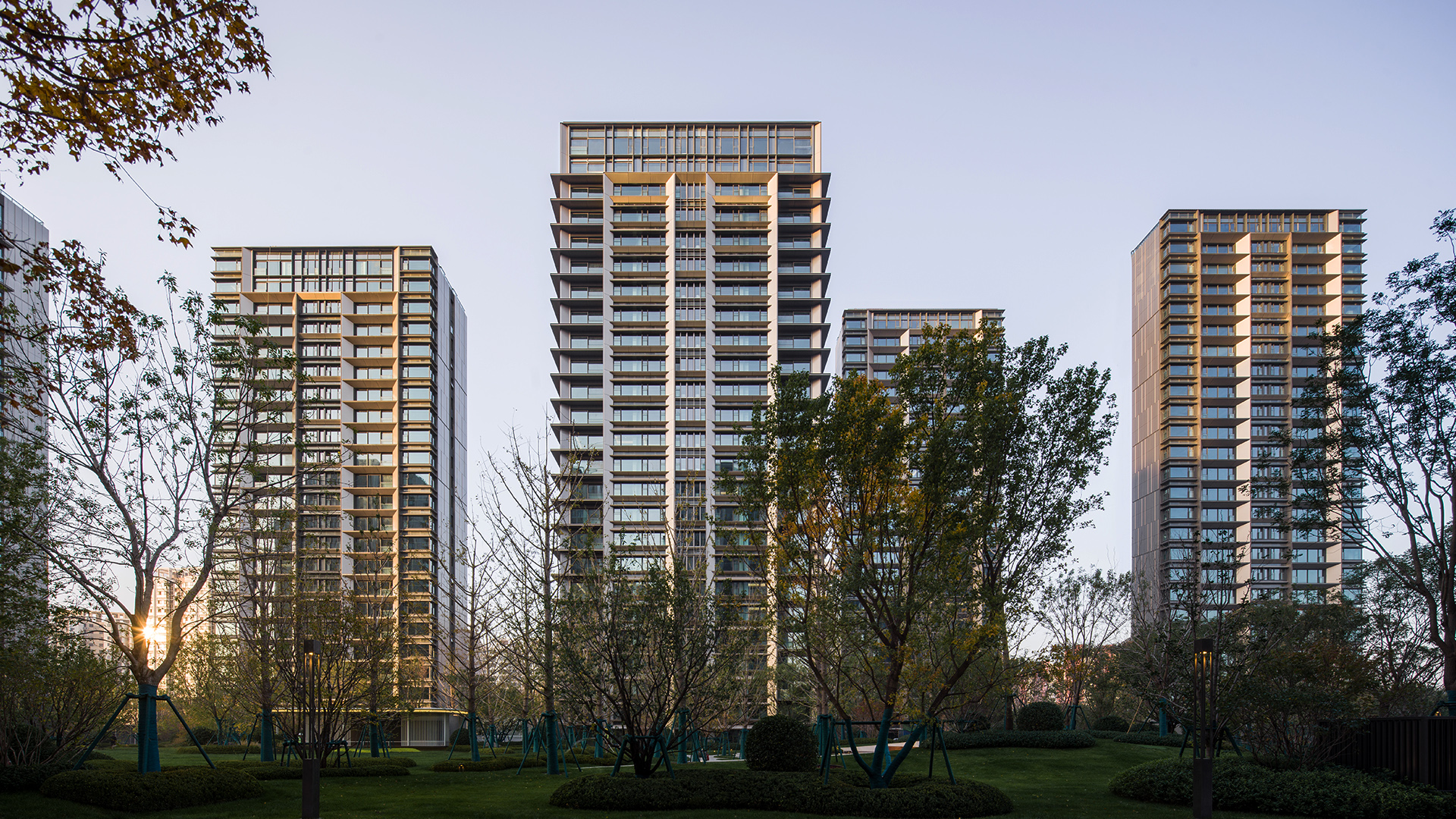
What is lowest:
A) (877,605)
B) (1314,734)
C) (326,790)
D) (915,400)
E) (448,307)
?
(326,790)

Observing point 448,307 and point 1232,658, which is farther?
point 448,307

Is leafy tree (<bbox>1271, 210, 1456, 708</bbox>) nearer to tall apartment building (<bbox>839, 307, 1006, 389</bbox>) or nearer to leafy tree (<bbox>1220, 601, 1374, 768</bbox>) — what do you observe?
leafy tree (<bbox>1220, 601, 1374, 768</bbox>)

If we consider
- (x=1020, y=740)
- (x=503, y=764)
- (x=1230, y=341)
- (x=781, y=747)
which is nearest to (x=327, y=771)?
(x=503, y=764)

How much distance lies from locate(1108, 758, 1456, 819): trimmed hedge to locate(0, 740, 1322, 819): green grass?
0.74 meters

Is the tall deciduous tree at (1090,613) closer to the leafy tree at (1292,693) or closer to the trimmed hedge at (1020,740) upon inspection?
the trimmed hedge at (1020,740)

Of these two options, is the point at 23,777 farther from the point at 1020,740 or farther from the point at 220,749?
the point at 220,749

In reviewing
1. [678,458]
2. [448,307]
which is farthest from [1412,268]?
[448,307]

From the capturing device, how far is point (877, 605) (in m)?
20.9

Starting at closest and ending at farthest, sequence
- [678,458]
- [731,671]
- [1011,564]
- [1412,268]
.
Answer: [1011,564]
[1412,268]
[731,671]
[678,458]

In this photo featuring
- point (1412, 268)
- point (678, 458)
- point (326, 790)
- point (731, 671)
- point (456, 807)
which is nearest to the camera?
point (456, 807)

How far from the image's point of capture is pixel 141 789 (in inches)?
755

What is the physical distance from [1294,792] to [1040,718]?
776 inches

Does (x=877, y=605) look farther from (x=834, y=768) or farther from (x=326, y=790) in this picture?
(x=326, y=790)

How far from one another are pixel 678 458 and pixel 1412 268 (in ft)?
194
